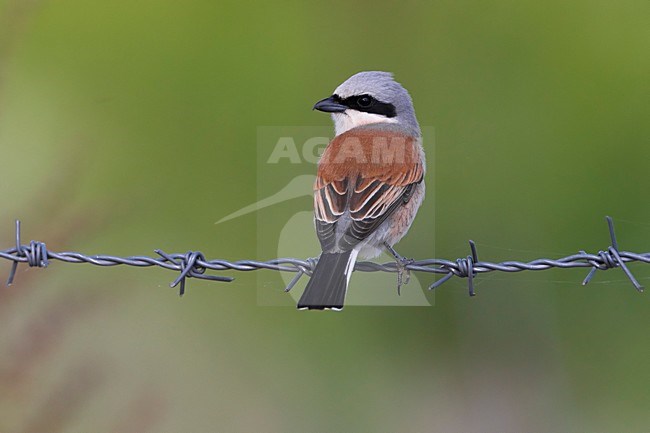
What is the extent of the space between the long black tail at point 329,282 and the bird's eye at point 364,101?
1.26 metres

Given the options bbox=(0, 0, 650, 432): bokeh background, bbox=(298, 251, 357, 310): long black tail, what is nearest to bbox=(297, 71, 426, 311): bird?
bbox=(298, 251, 357, 310): long black tail

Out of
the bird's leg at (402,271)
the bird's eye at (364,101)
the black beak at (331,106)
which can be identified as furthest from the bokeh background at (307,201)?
the bird's eye at (364,101)

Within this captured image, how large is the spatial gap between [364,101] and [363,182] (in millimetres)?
869

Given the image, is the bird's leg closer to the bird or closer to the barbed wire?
the bird

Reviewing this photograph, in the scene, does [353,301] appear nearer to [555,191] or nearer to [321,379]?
[321,379]

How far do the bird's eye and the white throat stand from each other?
0.15 ft

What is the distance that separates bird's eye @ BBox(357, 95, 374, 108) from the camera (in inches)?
212

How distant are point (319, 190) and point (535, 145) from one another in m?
3.27

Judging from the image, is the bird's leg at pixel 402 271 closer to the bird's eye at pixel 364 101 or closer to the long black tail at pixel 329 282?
the long black tail at pixel 329 282

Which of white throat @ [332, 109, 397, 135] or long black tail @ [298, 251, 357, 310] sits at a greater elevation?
white throat @ [332, 109, 397, 135]

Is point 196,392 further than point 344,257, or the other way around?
point 196,392

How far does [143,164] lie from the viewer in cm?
724

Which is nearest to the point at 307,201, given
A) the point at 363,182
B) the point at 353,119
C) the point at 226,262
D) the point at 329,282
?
the point at 353,119

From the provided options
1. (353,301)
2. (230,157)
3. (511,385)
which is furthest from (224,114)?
(511,385)
